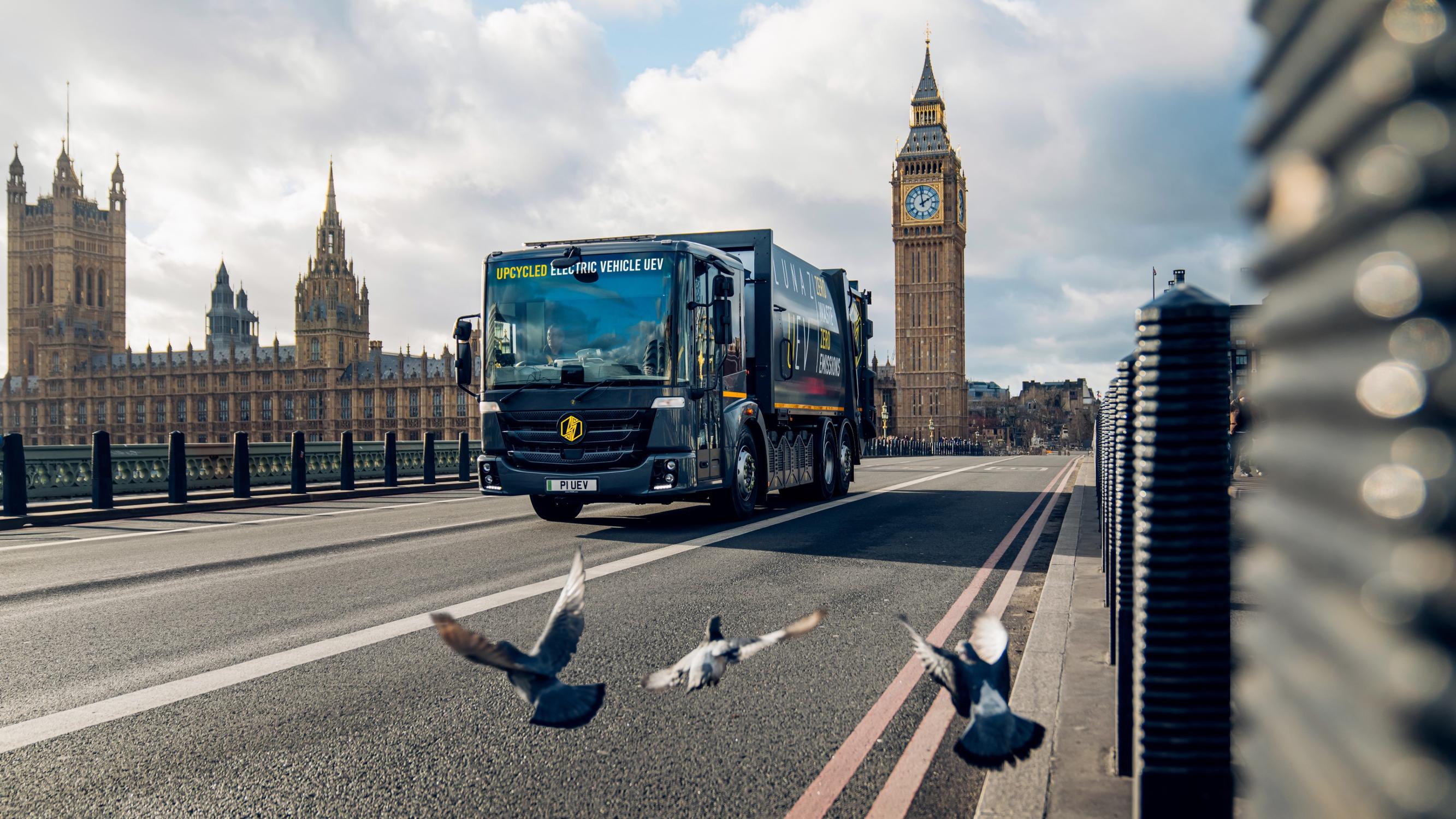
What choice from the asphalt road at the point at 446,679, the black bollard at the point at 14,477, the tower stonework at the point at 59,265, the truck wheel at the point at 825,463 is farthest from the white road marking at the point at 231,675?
the tower stonework at the point at 59,265

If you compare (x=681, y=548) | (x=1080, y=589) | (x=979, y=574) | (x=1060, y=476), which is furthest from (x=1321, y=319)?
(x=1060, y=476)

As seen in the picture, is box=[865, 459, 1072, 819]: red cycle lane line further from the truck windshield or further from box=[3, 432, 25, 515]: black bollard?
box=[3, 432, 25, 515]: black bollard

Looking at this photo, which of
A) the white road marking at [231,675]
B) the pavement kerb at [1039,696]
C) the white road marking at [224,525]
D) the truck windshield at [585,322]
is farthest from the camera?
the white road marking at [224,525]

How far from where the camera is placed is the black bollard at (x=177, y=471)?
652 inches

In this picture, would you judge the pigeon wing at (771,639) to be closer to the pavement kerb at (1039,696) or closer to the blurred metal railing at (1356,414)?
the pavement kerb at (1039,696)

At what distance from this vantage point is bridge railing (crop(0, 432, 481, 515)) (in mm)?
15398

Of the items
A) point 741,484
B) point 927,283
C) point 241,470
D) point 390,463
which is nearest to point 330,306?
point 927,283

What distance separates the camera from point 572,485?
36.1ft

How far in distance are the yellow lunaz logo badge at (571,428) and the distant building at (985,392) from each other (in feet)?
525

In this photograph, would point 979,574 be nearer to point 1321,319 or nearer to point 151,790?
point 151,790

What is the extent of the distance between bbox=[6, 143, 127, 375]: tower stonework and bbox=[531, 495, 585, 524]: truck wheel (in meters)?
137

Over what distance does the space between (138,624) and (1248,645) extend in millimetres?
6853

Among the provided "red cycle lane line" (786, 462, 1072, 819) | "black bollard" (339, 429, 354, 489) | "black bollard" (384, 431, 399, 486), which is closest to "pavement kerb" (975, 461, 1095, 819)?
"red cycle lane line" (786, 462, 1072, 819)

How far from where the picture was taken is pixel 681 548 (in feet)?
32.0
